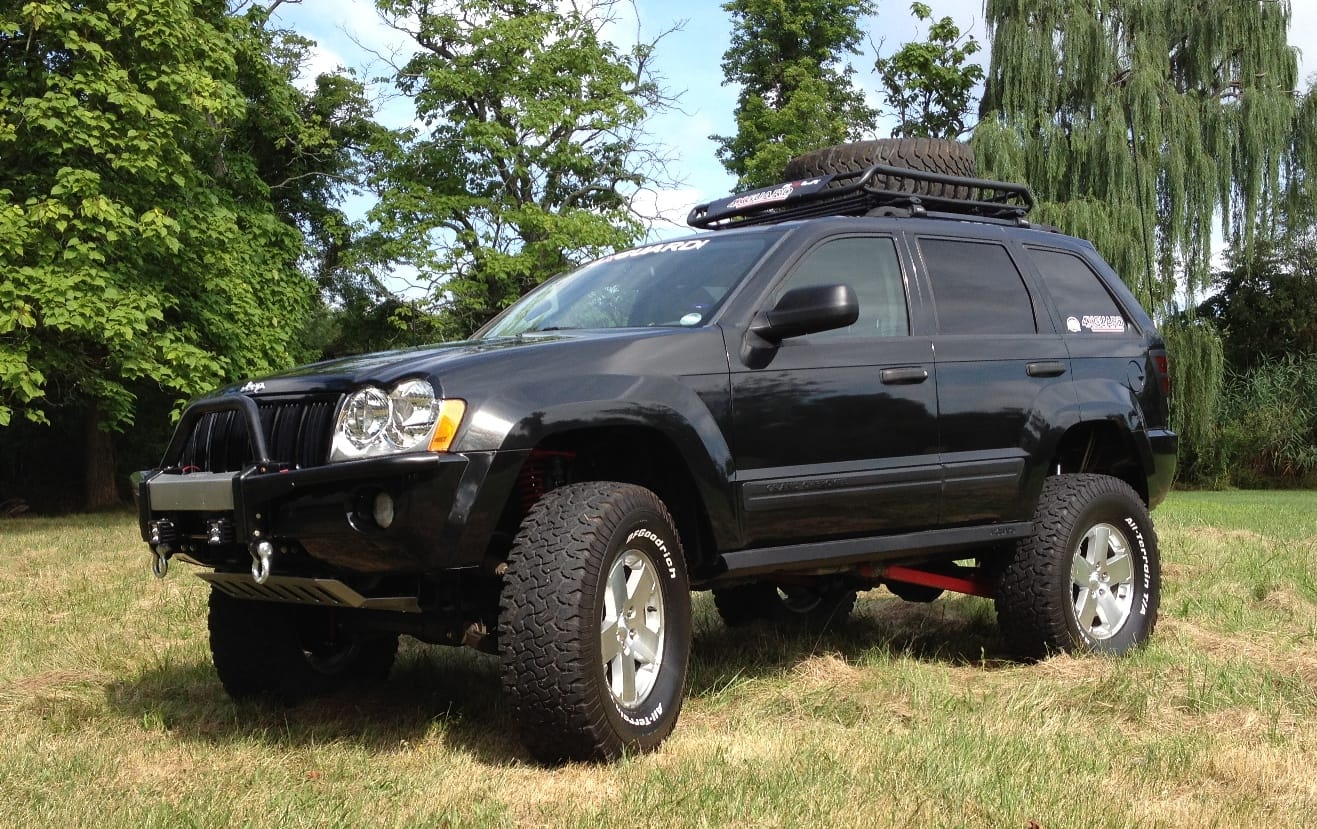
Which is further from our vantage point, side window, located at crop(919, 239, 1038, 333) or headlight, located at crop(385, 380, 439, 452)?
side window, located at crop(919, 239, 1038, 333)

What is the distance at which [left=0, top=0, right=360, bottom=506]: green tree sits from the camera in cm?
1753

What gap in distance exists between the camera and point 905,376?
5.26 metres

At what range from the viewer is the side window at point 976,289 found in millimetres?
5676

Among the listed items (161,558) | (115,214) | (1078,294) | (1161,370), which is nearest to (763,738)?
(161,558)

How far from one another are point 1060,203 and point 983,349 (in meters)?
21.3

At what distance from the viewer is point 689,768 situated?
4.04m

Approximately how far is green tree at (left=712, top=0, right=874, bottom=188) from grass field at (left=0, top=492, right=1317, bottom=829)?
91.0 feet

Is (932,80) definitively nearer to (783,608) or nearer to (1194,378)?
(1194,378)

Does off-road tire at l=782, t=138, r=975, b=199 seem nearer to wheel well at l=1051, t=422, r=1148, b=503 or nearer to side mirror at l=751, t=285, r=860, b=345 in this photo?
wheel well at l=1051, t=422, r=1148, b=503

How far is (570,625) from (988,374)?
8.09 ft

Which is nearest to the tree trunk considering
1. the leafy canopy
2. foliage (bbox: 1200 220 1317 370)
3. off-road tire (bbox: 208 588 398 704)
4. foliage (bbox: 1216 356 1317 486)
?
the leafy canopy

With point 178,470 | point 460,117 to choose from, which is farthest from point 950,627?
point 460,117

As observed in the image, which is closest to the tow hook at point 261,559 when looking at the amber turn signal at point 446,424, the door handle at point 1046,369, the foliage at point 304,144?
the amber turn signal at point 446,424

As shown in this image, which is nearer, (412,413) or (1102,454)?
(412,413)
